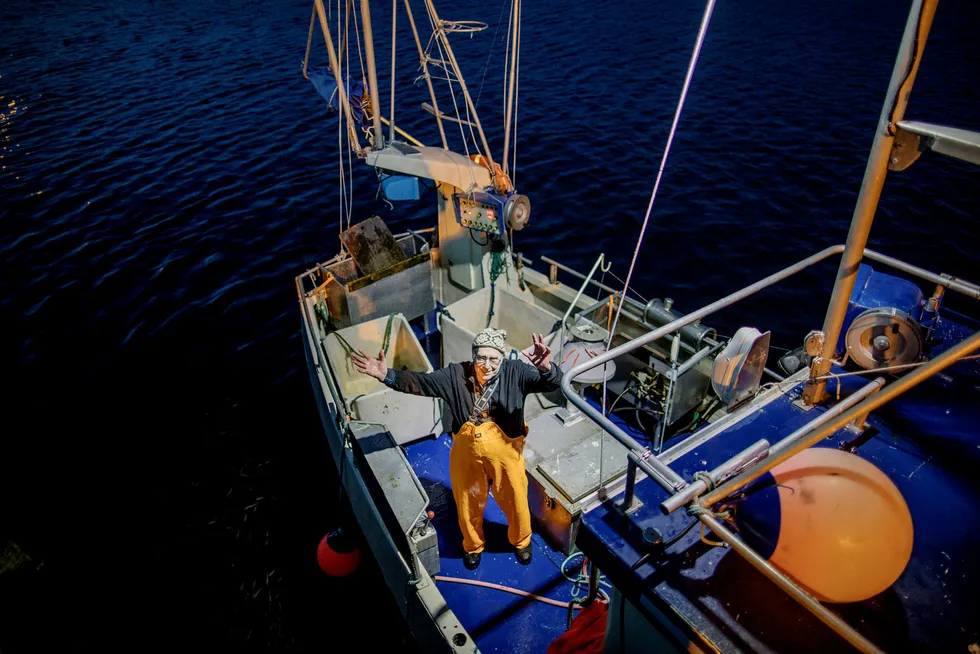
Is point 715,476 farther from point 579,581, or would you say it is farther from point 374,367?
point 579,581

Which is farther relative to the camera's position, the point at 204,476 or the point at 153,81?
the point at 153,81

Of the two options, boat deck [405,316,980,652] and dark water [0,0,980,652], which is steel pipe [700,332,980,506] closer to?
boat deck [405,316,980,652]

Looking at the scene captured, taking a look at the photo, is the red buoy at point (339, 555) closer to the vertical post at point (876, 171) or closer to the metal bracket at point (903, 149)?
the vertical post at point (876, 171)

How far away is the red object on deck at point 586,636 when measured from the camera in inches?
162

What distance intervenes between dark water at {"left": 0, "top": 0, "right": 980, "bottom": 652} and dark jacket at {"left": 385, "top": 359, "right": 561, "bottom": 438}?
12.8 feet

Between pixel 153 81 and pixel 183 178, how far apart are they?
925 centimetres

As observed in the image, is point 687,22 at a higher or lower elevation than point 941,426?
higher

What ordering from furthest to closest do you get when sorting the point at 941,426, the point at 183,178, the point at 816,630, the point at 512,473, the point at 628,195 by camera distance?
the point at 183,178 < the point at 628,195 < the point at 512,473 < the point at 941,426 < the point at 816,630

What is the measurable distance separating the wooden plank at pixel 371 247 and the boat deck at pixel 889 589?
588 cm

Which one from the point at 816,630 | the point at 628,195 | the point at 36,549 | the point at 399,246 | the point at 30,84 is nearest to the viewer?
the point at 816,630

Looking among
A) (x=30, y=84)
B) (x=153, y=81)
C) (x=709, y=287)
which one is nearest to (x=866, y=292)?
(x=709, y=287)

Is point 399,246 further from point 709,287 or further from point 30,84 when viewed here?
point 30,84

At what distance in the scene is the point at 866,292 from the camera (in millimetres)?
5320

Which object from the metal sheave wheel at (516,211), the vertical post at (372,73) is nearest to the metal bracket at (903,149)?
the metal sheave wheel at (516,211)
